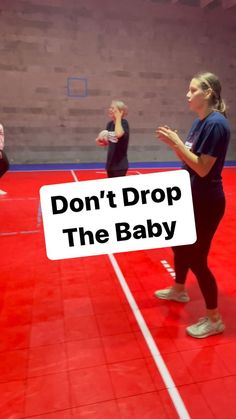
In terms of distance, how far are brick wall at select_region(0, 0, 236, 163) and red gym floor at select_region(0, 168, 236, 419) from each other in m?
6.73

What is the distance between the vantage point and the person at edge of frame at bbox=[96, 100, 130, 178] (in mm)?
4043

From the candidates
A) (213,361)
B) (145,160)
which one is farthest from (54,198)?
(145,160)

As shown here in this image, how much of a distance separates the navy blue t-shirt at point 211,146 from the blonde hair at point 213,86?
82 mm

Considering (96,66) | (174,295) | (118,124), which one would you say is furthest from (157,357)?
(96,66)

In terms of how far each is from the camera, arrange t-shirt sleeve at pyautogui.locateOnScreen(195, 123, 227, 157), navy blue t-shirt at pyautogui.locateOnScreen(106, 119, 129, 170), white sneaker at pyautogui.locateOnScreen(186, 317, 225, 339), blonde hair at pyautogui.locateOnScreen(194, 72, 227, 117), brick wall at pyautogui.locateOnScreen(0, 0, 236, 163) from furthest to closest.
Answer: brick wall at pyautogui.locateOnScreen(0, 0, 236, 163) → navy blue t-shirt at pyautogui.locateOnScreen(106, 119, 129, 170) → white sneaker at pyautogui.locateOnScreen(186, 317, 225, 339) → blonde hair at pyautogui.locateOnScreen(194, 72, 227, 117) → t-shirt sleeve at pyautogui.locateOnScreen(195, 123, 227, 157)

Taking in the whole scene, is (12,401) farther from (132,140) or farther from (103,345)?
(132,140)

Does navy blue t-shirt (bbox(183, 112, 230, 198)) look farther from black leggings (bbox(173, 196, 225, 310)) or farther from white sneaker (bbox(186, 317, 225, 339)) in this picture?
white sneaker (bbox(186, 317, 225, 339))

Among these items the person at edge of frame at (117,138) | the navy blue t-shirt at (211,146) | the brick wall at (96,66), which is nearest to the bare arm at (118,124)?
the person at edge of frame at (117,138)

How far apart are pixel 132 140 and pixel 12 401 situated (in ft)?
30.6

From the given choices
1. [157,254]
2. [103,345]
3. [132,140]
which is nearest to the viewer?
[103,345]

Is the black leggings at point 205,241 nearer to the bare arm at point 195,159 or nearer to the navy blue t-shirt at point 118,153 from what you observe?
the bare arm at point 195,159

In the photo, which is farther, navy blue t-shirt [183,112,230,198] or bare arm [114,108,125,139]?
bare arm [114,108,125,139]

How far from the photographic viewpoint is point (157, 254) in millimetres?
3881

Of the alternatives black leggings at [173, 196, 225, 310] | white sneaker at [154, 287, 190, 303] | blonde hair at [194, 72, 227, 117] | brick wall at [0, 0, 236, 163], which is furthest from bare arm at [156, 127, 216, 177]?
brick wall at [0, 0, 236, 163]
